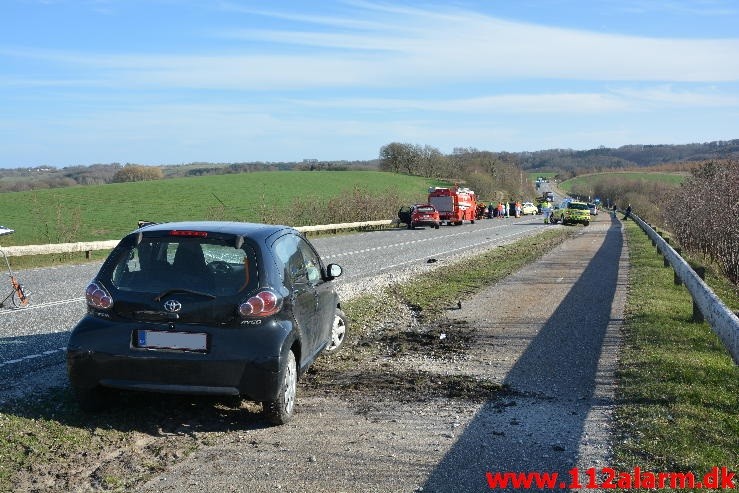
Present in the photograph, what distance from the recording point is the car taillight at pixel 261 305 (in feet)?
18.8

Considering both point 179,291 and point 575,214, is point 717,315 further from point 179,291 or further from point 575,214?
point 575,214

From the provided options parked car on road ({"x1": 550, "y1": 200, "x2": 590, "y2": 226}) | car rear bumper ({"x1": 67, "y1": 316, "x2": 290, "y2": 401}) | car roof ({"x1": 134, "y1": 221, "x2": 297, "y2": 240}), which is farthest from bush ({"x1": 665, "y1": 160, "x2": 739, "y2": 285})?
parked car on road ({"x1": 550, "y1": 200, "x2": 590, "y2": 226})

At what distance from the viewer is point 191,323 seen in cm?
569

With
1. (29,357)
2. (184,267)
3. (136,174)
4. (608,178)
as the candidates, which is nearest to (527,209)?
(136,174)

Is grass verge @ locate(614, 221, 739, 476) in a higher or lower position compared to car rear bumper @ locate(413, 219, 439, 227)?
higher

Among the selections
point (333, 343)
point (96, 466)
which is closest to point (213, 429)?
point (96, 466)

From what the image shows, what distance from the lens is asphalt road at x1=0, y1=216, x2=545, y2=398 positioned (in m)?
8.12

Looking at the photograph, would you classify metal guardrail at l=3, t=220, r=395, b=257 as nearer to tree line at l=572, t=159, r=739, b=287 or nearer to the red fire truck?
tree line at l=572, t=159, r=739, b=287

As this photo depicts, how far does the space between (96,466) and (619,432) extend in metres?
3.72

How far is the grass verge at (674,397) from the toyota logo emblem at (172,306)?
10.8 feet

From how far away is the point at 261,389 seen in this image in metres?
5.63

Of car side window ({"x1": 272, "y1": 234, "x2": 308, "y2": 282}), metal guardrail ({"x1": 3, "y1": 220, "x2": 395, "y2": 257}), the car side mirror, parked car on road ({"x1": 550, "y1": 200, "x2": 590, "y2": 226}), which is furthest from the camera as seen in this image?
parked car on road ({"x1": 550, "y1": 200, "x2": 590, "y2": 226})

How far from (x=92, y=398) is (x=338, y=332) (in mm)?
3285

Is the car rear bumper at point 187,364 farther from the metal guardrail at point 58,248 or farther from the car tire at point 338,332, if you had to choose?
the metal guardrail at point 58,248
